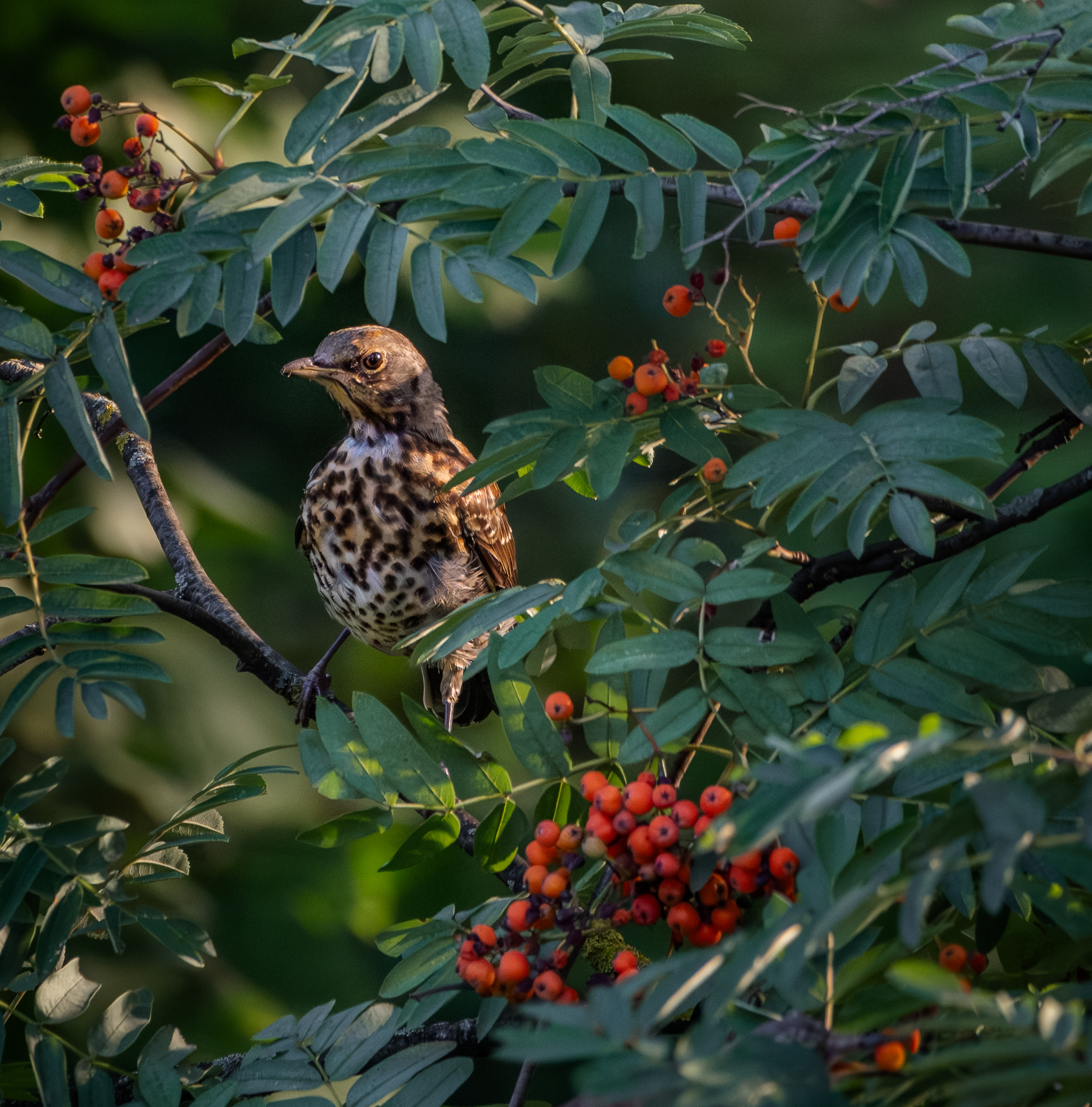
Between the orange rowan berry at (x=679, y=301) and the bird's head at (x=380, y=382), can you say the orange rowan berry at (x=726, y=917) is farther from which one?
the bird's head at (x=380, y=382)

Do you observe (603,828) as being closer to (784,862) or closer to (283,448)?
(784,862)

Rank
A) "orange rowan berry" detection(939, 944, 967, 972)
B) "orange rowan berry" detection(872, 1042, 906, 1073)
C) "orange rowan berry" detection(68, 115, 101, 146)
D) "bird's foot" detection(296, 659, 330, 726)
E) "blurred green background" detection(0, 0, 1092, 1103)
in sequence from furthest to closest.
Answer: "blurred green background" detection(0, 0, 1092, 1103) < "bird's foot" detection(296, 659, 330, 726) < "orange rowan berry" detection(68, 115, 101, 146) < "orange rowan berry" detection(939, 944, 967, 972) < "orange rowan berry" detection(872, 1042, 906, 1073)

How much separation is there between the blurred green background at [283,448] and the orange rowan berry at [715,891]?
1.90 metres

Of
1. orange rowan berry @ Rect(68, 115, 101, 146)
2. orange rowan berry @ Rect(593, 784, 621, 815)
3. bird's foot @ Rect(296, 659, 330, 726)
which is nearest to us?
orange rowan berry @ Rect(593, 784, 621, 815)

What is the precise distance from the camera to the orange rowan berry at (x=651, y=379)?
37.3 inches

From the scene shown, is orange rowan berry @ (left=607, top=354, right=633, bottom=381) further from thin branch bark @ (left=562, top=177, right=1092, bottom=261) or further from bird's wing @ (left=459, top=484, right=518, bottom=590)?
bird's wing @ (left=459, top=484, right=518, bottom=590)

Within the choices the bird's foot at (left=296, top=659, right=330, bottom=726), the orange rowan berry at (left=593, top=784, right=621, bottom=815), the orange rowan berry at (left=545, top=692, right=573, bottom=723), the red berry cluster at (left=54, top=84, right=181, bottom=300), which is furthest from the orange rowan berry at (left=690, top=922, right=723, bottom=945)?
the bird's foot at (left=296, top=659, right=330, bottom=726)

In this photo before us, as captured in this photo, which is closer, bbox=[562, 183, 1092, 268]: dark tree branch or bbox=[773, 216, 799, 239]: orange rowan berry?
bbox=[562, 183, 1092, 268]: dark tree branch

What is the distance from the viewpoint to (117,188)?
40.0 inches

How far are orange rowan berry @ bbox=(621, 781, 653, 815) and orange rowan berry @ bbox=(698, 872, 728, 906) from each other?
7 centimetres

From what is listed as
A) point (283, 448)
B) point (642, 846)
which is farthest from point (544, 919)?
point (283, 448)

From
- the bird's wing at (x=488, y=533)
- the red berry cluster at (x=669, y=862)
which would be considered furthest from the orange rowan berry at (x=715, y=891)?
the bird's wing at (x=488, y=533)

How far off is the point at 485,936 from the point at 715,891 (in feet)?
0.62

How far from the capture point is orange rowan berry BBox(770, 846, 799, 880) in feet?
2.45
